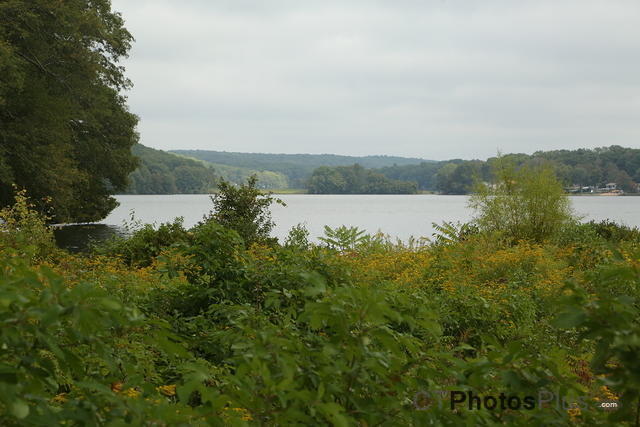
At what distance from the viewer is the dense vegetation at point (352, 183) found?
109925 mm

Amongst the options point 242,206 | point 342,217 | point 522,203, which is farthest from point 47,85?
point 342,217

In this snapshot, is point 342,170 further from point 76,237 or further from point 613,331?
point 613,331

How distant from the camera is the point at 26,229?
39.8 ft

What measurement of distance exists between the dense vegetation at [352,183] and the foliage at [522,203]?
3587 inches

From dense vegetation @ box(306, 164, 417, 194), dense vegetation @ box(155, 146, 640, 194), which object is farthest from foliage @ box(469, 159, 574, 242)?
dense vegetation @ box(306, 164, 417, 194)

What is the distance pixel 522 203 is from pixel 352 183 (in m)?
93.8

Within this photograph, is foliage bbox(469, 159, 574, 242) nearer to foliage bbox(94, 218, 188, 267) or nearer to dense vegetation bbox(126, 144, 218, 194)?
foliage bbox(94, 218, 188, 267)

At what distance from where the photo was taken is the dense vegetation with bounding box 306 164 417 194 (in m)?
110

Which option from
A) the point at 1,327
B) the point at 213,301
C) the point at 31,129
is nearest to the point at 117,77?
the point at 31,129

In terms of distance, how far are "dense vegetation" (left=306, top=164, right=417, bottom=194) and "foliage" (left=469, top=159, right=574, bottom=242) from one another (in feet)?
299

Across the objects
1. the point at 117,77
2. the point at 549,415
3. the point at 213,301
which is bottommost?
the point at 213,301

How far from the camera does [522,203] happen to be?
57.6 ft

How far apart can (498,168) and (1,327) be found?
712 inches

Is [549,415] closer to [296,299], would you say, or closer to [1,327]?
[1,327]
